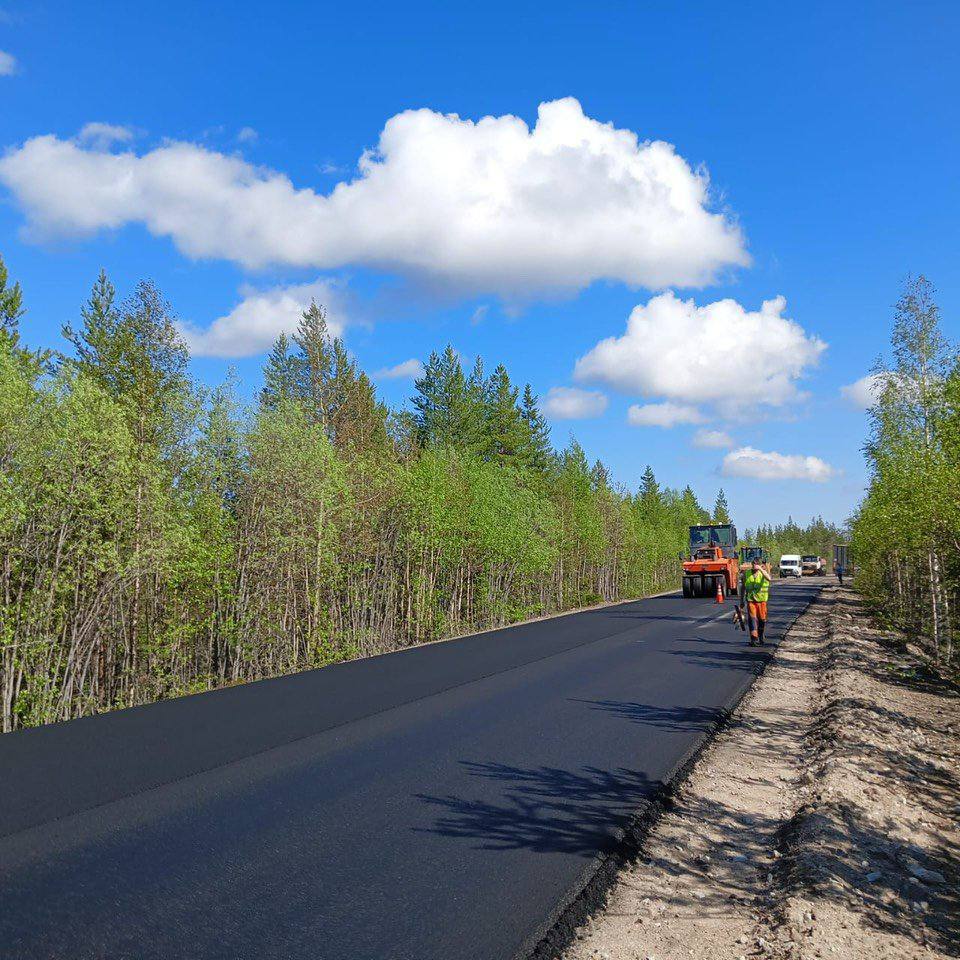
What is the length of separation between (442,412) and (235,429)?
103 ft

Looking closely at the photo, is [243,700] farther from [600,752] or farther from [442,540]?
[442,540]

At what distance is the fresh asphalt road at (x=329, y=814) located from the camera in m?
3.94

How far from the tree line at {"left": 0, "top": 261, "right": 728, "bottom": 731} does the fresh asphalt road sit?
264cm

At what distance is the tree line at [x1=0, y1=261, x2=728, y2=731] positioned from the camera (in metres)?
10.7

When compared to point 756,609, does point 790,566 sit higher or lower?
lower

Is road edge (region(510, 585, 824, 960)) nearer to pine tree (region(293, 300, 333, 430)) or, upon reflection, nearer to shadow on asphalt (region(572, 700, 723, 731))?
shadow on asphalt (region(572, 700, 723, 731))

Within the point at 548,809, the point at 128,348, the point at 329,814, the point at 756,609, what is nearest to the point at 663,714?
the point at 548,809

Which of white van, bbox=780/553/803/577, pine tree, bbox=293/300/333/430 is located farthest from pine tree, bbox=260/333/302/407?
white van, bbox=780/553/803/577

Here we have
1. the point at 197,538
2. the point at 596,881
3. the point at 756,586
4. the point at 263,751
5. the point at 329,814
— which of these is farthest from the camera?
the point at 756,586

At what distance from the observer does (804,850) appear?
5.10 m

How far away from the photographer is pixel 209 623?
14.6 metres

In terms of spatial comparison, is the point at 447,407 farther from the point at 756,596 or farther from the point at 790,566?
the point at 790,566

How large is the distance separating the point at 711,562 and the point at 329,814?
3060cm

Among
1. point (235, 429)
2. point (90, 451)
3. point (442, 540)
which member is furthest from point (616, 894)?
point (442, 540)
